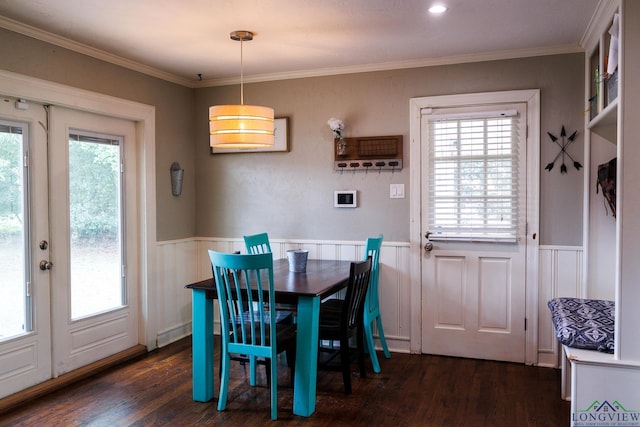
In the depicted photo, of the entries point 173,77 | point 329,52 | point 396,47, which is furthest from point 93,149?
point 396,47

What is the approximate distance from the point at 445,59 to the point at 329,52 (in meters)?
0.91

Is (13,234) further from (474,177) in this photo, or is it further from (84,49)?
(474,177)

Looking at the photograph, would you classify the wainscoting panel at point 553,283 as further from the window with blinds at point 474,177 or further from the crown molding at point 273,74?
the crown molding at point 273,74

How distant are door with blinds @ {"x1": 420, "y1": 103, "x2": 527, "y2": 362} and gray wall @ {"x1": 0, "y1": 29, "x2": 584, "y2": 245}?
18 cm

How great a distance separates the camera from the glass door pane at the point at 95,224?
11.7 ft

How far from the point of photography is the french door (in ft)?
10.3

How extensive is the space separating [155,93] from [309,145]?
1361mm

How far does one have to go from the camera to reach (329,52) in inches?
148

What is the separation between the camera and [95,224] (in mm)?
3742

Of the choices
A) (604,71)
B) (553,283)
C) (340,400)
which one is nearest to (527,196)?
(553,283)

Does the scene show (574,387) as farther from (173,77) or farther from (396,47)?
(173,77)

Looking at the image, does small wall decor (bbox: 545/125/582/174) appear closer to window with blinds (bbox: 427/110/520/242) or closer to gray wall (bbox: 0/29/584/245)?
gray wall (bbox: 0/29/584/245)

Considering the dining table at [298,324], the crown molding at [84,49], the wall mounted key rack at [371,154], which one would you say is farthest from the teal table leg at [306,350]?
the crown molding at [84,49]

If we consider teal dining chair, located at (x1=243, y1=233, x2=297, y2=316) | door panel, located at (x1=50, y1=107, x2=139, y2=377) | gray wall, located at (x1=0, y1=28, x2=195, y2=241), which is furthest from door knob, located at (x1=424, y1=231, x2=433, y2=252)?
door panel, located at (x1=50, y1=107, x2=139, y2=377)
